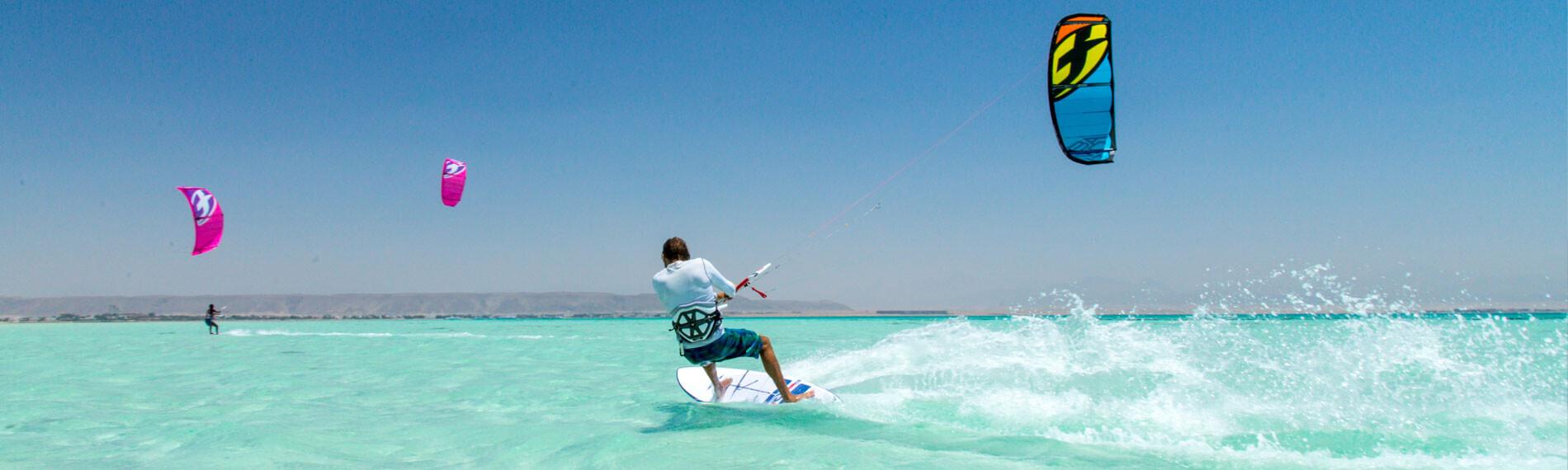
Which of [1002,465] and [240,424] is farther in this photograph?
[240,424]

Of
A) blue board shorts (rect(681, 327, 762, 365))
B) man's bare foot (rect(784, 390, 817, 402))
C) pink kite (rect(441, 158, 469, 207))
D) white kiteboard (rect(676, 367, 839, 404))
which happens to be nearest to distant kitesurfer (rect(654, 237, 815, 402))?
blue board shorts (rect(681, 327, 762, 365))

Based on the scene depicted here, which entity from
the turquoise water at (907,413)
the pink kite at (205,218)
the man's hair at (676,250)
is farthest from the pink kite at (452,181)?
the man's hair at (676,250)

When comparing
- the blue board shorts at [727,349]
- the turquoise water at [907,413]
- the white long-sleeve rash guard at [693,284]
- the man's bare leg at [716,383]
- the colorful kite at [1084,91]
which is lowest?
the turquoise water at [907,413]

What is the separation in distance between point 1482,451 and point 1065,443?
232cm

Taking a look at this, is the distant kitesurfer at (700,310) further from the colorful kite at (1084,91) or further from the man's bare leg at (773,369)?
the colorful kite at (1084,91)

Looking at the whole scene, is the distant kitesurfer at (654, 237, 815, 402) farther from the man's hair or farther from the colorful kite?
the colorful kite

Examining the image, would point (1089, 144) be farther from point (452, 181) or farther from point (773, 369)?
point (452, 181)

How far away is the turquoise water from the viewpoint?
4.75 meters

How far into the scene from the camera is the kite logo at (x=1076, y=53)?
8.21m

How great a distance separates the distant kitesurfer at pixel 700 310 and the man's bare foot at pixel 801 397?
144 mm

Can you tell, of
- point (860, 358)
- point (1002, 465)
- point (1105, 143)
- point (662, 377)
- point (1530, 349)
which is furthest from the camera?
point (1530, 349)

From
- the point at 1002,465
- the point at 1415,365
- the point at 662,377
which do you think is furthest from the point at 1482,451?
the point at 662,377

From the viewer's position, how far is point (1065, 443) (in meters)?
4.96

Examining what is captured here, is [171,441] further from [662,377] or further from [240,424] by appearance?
[662,377]
